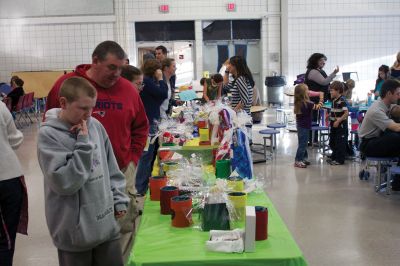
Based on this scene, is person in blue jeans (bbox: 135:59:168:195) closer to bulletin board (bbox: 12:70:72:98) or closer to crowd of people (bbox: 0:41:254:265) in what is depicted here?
crowd of people (bbox: 0:41:254:265)

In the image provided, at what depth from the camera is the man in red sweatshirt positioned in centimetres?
235

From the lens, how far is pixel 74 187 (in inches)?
70.2

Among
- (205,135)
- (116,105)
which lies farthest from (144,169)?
(116,105)

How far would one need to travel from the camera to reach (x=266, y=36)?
43.5ft

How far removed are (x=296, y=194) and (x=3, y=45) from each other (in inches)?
458

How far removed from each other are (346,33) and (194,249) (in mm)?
12456

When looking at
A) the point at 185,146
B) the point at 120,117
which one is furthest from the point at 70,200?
the point at 185,146

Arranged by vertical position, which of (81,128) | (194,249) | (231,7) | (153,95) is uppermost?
(231,7)

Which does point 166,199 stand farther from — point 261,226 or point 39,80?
point 39,80

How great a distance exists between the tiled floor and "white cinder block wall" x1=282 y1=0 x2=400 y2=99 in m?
7.45

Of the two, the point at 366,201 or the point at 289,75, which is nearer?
the point at 366,201

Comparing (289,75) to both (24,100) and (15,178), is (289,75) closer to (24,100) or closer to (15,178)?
(24,100)

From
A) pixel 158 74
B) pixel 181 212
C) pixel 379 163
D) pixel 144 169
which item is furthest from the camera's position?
pixel 379 163

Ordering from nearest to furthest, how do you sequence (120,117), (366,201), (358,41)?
(120,117) < (366,201) < (358,41)
